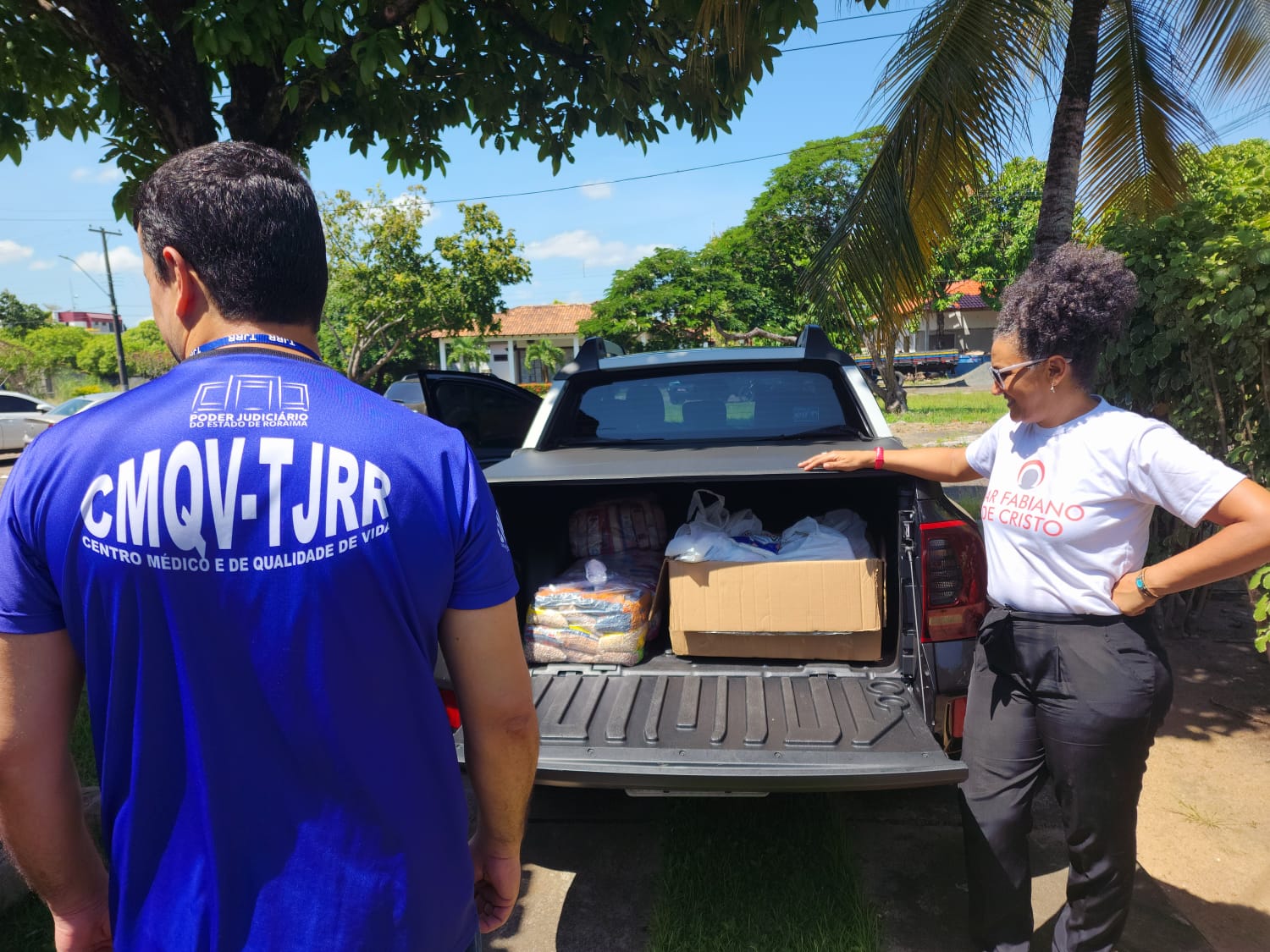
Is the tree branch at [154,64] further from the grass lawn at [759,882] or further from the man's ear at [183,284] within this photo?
the grass lawn at [759,882]

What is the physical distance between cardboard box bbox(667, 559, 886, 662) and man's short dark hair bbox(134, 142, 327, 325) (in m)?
2.06

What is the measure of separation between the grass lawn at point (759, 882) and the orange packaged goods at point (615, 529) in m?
1.12

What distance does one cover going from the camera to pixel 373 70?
14.2ft

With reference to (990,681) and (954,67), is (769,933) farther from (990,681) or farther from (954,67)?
(954,67)

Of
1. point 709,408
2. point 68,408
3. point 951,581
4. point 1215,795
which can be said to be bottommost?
point 1215,795

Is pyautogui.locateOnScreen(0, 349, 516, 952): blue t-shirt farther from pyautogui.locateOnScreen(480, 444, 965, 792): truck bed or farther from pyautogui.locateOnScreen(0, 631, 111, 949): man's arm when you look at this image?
pyautogui.locateOnScreen(480, 444, 965, 792): truck bed

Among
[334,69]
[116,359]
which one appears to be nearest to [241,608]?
[334,69]

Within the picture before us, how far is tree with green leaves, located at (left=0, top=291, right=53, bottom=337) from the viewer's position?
6525 cm

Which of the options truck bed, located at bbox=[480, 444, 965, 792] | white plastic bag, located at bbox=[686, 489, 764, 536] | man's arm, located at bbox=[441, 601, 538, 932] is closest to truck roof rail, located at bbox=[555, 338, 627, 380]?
truck bed, located at bbox=[480, 444, 965, 792]

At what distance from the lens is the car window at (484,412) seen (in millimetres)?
5070

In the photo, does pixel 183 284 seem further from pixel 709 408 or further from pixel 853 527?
pixel 709 408

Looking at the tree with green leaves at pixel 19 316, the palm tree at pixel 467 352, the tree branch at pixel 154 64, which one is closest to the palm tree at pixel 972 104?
the tree branch at pixel 154 64

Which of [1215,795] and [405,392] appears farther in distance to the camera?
[405,392]

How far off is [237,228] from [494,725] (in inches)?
33.0
